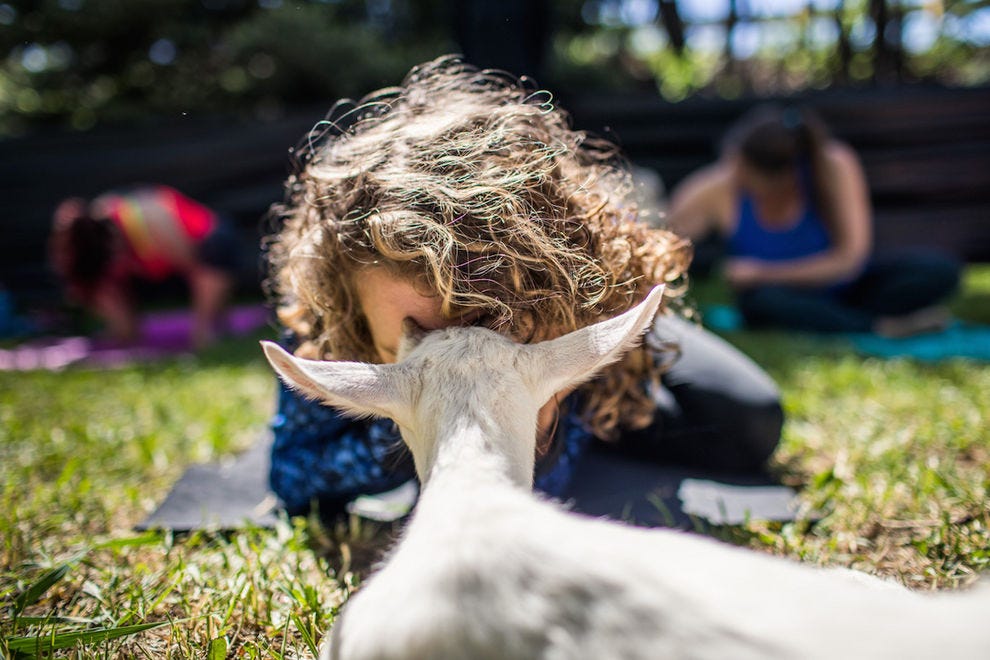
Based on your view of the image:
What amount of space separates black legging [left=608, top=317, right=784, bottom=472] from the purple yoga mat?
4.32 meters

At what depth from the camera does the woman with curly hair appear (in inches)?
66.1

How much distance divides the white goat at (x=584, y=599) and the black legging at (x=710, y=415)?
150 cm

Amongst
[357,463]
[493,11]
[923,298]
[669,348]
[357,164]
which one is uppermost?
[493,11]

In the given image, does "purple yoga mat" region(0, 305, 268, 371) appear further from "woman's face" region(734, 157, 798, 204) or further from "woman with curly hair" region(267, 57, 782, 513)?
"woman's face" region(734, 157, 798, 204)


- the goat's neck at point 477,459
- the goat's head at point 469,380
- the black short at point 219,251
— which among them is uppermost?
the goat's head at point 469,380

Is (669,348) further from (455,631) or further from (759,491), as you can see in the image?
(455,631)

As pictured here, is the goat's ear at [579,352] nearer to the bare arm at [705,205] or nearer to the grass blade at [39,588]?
the grass blade at [39,588]

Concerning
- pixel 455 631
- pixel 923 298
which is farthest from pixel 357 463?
pixel 923 298

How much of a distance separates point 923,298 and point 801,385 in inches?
84.7

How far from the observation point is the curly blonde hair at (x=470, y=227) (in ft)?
5.48

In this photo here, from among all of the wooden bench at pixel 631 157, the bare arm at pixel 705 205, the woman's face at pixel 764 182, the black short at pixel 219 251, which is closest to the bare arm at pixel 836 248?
the woman's face at pixel 764 182

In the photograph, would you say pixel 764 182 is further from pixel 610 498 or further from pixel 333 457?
pixel 333 457

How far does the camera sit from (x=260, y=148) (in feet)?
28.2

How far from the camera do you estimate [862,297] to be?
5430 mm
